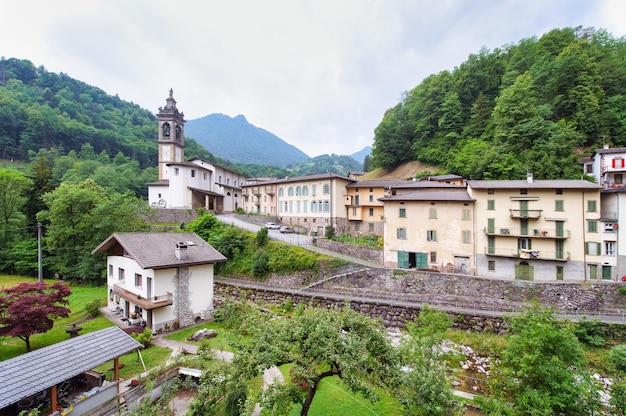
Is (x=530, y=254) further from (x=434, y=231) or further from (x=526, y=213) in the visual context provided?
(x=434, y=231)

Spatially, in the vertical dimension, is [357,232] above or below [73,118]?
below

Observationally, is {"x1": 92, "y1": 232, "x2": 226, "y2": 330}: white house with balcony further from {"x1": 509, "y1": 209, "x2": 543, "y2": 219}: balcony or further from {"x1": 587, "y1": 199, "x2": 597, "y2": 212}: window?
{"x1": 587, "y1": 199, "x2": 597, "y2": 212}: window

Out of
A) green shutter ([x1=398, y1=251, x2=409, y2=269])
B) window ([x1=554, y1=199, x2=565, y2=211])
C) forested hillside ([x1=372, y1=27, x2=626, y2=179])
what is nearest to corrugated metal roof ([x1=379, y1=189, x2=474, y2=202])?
green shutter ([x1=398, y1=251, x2=409, y2=269])

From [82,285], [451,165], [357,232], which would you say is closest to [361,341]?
[357,232]

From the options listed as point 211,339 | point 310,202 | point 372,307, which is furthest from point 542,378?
point 310,202

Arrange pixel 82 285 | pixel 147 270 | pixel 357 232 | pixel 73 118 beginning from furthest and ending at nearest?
pixel 73 118 < pixel 357 232 < pixel 82 285 < pixel 147 270

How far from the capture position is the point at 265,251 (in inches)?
1163

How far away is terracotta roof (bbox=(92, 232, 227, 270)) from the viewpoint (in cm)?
1811

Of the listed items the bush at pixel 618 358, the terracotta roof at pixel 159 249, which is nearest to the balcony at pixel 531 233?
the bush at pixel 618 358

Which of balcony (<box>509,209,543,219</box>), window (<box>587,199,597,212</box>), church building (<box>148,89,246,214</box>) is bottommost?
balcony (<box>509,209,543,219</box>)

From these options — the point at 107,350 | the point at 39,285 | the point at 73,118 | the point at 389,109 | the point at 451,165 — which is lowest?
the point at 107,350

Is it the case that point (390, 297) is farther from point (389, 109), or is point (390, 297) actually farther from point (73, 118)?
point (73, 118)

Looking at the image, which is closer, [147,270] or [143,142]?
[147,270]

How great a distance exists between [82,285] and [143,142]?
3145 inches
